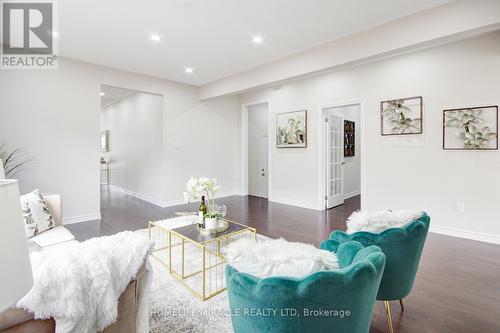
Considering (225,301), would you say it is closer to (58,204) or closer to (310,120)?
(58,204)

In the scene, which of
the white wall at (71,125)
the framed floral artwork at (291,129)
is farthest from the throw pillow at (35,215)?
the framed floral artwork at (291,129)

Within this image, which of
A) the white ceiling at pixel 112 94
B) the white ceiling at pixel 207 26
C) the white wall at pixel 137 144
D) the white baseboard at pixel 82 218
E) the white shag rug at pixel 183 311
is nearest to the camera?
the white shag rug at pixel 183 311

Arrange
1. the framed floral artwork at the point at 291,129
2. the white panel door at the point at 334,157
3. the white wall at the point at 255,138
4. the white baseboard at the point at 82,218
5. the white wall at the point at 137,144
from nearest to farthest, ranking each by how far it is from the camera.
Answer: the white baseboard at the point at 82,218 → the white panel door at the point at 334,157 → the framed floral artwork at the point at 291,129 → the white wall at the point at 137,144 → the white wall at the point at 255,138

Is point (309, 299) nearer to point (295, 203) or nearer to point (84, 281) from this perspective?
point (84, 281)

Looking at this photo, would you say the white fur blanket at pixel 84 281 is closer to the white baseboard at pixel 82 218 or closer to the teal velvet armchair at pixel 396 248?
the teal velvet armchair at pixel 396 248

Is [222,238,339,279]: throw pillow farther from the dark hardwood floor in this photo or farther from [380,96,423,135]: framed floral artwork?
[380,96,423,135]: framed floral artwork

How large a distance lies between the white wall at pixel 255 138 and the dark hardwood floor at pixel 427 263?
1.41 metres

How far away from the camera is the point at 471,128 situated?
135 inches

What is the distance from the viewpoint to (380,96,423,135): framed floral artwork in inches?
153

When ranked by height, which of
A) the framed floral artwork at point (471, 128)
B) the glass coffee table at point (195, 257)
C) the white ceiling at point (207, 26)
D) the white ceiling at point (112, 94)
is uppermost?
the white ceiling at point (112, 94)

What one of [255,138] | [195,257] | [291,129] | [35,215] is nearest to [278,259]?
[195,257]

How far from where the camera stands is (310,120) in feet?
17.5

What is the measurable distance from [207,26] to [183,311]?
320 cm

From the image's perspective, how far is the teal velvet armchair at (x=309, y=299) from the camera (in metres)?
0.84
